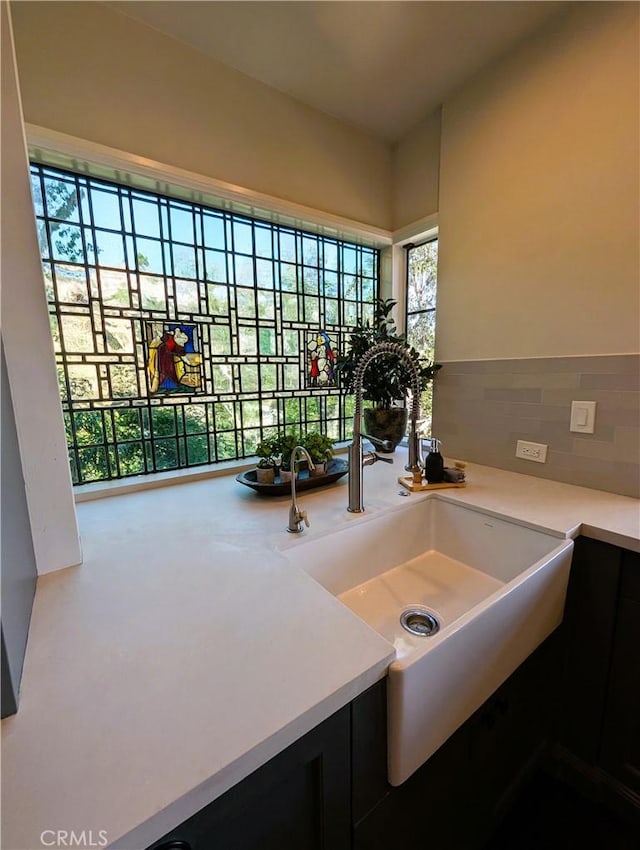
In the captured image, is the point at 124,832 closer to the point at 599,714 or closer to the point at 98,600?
the point at 98,600

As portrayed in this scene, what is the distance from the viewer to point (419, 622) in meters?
0.93

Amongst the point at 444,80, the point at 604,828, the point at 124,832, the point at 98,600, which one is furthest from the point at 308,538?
the point at 444,80

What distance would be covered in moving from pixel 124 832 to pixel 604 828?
1325 mm

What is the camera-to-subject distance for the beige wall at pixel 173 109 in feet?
3.42

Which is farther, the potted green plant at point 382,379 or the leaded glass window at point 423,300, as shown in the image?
the leaded glass window at point 423,300

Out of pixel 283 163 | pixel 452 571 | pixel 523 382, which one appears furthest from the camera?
pixel 283 163

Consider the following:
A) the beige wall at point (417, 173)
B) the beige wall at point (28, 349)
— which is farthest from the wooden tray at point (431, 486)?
the beige wall at point (417, 173)

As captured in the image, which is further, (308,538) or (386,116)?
(386,116)

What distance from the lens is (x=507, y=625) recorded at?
2.30ft

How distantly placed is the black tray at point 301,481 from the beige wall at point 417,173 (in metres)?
1.30

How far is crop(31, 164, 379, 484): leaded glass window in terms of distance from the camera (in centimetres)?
119

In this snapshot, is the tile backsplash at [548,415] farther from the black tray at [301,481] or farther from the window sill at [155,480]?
the window sill at [155,480]

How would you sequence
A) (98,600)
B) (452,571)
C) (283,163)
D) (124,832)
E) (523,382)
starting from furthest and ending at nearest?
(283,163) < (523,382) < (452,571) < (98,600) < (124,832)

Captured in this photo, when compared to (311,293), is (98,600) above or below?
below
